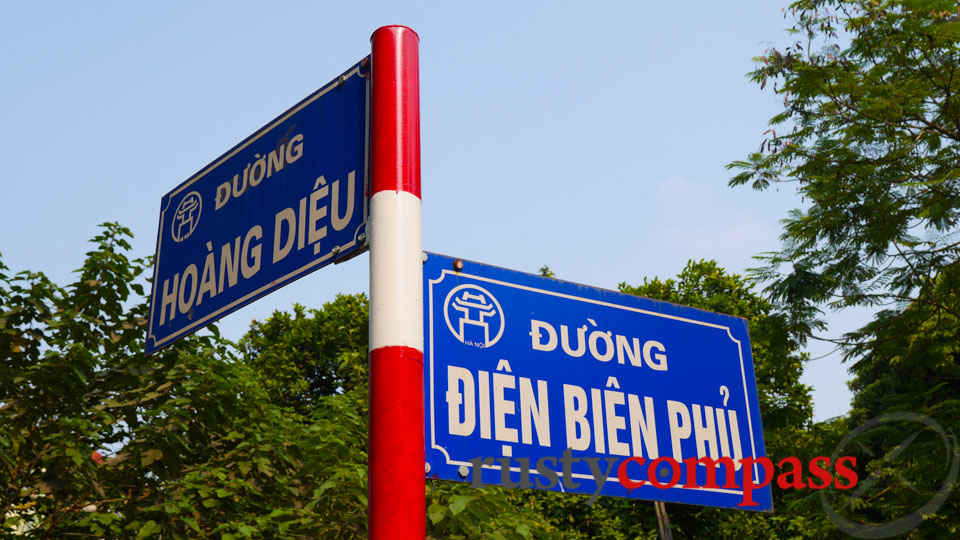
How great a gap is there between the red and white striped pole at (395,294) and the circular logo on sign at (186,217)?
998 mm

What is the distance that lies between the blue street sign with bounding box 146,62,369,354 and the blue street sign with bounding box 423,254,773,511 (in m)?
0.42

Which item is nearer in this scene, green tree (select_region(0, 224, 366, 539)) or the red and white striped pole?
the red and white striped pole

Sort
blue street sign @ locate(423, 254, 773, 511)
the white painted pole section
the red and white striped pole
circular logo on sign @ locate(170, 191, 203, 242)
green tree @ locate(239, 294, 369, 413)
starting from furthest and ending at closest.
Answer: green tree @ locate(239, 294, 369, 413)
circular logo on sign @ locate(170, 191, 203, 242)
blue street sign @ locate(423, 254, 773, 511)
the white painted pole section
the red and white striped pole

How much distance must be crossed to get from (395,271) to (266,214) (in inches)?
32.6

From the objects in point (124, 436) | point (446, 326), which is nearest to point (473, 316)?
point (446, 326)

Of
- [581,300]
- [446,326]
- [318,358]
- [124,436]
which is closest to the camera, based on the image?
[446,326]

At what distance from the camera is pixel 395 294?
2.06 meters

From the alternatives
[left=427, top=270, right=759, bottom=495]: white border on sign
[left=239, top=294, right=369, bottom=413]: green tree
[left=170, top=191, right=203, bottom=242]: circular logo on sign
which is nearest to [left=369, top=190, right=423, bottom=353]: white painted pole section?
[left=427, top=270, right=759, bottom=495]: white border on sign

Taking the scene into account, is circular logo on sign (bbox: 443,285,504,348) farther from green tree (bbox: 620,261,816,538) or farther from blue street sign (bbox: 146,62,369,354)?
green tree (bbox: 620,261,816,538)

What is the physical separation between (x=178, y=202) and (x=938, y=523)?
29.0 ft

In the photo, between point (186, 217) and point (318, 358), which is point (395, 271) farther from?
point (318, 358)

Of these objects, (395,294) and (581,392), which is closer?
(395,294)

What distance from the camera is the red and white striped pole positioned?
1.88 m

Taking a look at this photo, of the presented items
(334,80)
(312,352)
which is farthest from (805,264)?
(312,352)
